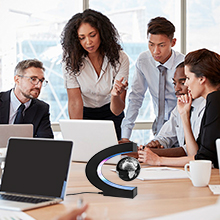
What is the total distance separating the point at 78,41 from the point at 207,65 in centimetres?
112

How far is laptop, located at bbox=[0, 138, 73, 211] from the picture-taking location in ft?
4.03

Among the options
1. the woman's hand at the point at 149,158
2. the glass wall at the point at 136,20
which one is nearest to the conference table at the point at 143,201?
the woman's hand at the point at 149,158

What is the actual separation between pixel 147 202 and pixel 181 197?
0.46 feet

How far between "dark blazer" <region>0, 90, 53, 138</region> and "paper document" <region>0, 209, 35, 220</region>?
1622 mm

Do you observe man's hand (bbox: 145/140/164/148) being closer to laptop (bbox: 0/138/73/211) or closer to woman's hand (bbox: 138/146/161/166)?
woman's hand (bbox: 138/146/161/166)

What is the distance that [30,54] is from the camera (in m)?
4.12

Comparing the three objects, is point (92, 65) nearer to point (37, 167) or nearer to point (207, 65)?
point (207, 65)

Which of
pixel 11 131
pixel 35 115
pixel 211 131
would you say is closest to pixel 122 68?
pixel 35 115

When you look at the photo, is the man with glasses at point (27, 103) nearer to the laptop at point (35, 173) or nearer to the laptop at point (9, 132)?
the laptop at point (9, 132)

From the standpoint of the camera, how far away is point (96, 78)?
2.90 metres

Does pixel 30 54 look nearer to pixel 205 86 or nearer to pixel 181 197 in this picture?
pixel 205 86

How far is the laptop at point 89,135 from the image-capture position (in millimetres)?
1666

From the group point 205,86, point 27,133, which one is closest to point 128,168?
point 27,133

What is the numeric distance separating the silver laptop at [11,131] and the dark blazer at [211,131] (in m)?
0.89
